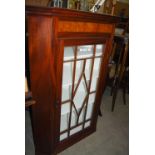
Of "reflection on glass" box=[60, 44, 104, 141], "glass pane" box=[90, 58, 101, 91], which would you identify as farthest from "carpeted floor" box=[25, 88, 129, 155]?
"glass pane" box=[90, 58, 101, 91]

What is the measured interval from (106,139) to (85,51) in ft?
3.59

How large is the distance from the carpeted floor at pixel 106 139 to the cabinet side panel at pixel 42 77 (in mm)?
308

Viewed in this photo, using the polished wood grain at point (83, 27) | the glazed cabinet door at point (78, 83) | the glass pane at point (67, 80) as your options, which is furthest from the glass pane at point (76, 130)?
the polished wood grain at point (83, 27)

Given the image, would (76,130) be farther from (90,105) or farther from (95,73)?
(95,73)

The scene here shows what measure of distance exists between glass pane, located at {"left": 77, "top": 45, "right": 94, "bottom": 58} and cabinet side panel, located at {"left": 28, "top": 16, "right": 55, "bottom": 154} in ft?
0.92

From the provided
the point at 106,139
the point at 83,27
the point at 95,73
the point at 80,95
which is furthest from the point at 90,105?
the point at 83,27

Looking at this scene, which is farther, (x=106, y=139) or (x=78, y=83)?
(x=106, y=139)

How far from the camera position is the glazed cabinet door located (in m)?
1.28

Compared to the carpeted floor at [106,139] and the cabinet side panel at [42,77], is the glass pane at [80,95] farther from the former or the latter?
the carpeted floor at [106,139]

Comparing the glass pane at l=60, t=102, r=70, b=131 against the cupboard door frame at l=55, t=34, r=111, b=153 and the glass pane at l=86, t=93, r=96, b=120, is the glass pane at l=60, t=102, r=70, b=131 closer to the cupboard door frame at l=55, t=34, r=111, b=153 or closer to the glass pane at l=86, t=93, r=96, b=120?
the cupboard door frame at l=55, t=34, r=111, b=153

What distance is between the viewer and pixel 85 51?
1.37m

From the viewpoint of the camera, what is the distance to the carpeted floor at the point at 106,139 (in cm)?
167
